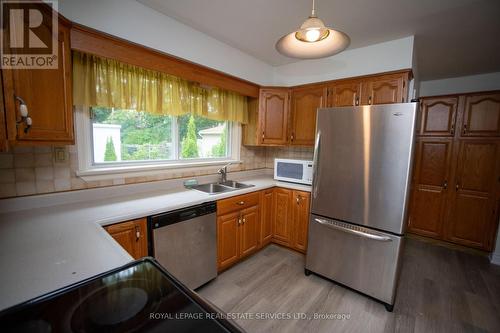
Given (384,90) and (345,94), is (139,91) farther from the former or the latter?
(384,90)

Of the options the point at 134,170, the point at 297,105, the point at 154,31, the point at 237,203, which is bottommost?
the point at 237,203

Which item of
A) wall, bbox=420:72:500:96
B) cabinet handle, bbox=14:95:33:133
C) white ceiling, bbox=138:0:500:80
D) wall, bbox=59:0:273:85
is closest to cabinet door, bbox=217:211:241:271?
cabinet handle, bbox=14:95:33:133

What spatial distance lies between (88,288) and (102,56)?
157cm

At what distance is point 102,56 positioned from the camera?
1583 mm

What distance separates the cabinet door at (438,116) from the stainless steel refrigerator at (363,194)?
2.01m

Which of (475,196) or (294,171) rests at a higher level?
(294,171)

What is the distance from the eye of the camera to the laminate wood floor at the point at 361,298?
5.51 ft

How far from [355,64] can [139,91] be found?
2.26 m

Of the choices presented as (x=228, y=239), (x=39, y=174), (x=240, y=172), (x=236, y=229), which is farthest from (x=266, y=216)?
(x=39, y=174)

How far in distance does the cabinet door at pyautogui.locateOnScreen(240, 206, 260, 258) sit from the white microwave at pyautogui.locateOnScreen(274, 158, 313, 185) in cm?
→ 61

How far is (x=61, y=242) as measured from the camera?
1069mm

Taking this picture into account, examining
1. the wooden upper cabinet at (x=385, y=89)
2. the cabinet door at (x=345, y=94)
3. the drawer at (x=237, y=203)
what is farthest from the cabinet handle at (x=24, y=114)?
the wooden upper cabinet at (x=385, y=89)

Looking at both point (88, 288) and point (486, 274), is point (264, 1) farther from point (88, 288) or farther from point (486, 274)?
point (486, 274)

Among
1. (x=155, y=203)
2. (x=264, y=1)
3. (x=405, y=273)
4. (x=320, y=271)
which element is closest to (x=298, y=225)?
(x=320, y=271)
